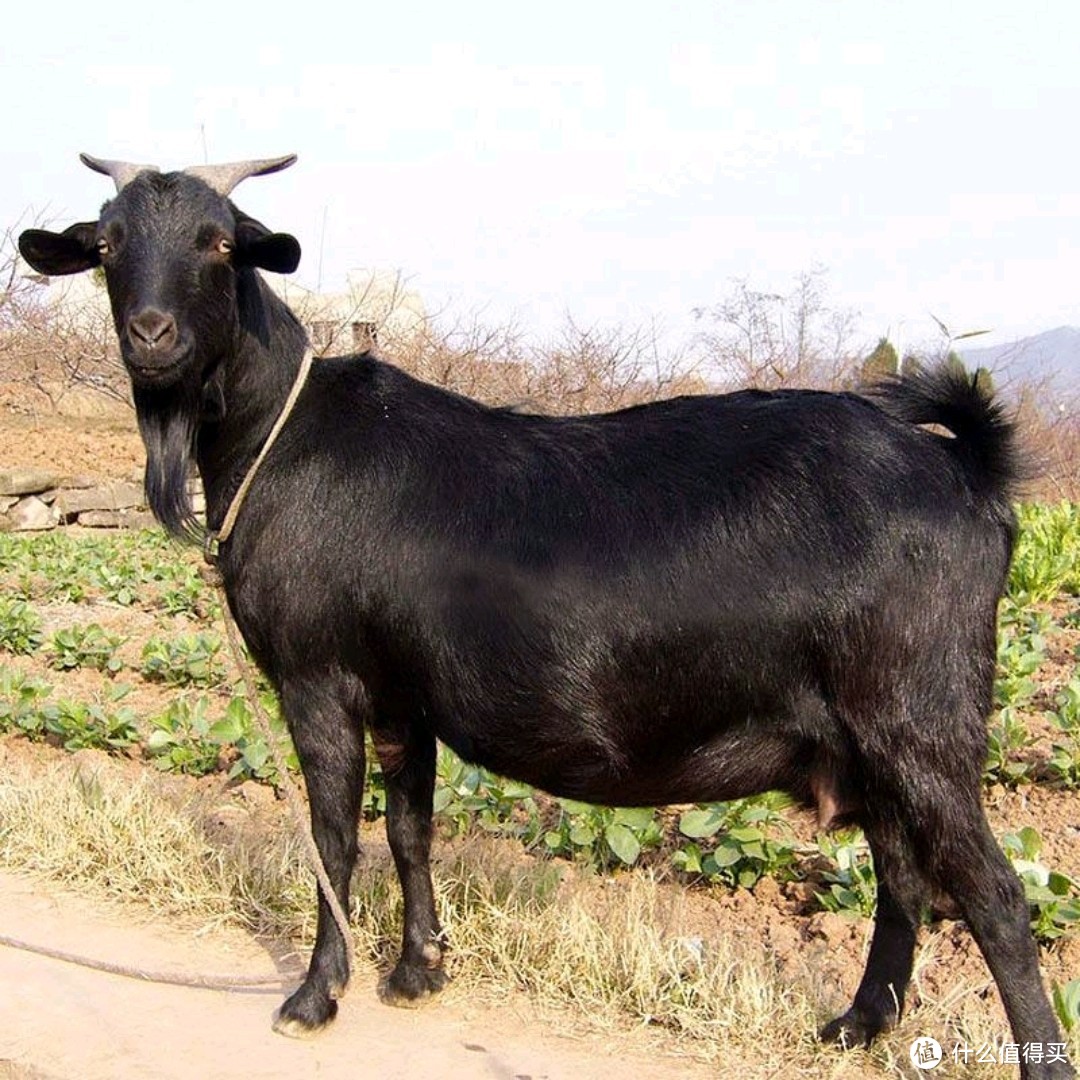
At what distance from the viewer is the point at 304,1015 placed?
143 inches

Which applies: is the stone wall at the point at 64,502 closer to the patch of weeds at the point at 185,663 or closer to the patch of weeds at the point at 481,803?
the patch of weeds at the point at 185,663

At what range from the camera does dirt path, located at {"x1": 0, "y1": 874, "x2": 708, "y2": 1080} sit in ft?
11.1

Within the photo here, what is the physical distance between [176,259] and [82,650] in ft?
17.9

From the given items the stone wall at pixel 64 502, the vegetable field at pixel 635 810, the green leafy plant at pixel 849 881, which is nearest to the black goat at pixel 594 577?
the vegetable field at pixel 635 810

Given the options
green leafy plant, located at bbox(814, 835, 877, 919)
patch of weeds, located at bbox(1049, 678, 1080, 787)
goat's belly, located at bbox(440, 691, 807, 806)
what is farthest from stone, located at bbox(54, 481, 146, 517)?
goat's belly, located at bbox(440, 691, 807, 806)

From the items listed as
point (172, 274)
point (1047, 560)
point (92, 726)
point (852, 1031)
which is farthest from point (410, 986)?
point (1047, 560)

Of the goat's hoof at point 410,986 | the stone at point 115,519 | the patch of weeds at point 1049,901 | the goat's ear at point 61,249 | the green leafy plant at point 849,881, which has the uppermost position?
the goat's ear at point 61,249

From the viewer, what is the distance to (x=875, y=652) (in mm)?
3010

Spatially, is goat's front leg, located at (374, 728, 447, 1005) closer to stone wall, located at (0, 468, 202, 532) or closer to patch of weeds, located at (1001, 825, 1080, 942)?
patch of weeds, located at (1001, 825, 1080, 942)

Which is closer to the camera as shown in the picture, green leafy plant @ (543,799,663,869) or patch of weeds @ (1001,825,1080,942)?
patch of weeds @ (1001,825,1080,942)

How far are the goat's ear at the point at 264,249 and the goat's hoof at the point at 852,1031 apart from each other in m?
2.54

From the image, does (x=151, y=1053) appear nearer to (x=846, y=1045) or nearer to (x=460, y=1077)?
(x=460, y=1077)

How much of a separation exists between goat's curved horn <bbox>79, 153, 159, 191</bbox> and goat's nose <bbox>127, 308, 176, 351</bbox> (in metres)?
0.57

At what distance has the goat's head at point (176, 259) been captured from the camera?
3340mm
